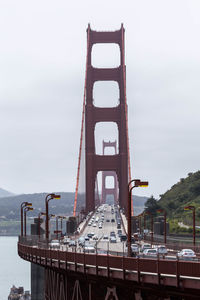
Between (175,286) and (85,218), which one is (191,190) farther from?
(175,286)

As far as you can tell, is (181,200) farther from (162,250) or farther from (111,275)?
(111,275)

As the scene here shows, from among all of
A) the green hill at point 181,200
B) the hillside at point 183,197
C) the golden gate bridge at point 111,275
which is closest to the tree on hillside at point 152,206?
the green hill at point 181,200

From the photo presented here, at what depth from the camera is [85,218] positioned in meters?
106

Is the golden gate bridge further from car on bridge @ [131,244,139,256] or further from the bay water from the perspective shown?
the bay water

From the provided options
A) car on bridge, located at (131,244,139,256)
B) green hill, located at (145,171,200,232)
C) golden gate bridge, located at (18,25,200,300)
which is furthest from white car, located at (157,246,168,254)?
green hill, located at (145,171,200,232)

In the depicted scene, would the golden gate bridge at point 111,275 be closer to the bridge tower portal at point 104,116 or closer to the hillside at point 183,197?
the bridge tower portal at point 104,116

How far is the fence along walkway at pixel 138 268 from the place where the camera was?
2162cm

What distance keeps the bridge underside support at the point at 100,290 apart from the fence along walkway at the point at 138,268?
47 centimetres

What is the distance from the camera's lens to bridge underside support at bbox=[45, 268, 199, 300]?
2349 centimetres

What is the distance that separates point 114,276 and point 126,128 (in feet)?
286

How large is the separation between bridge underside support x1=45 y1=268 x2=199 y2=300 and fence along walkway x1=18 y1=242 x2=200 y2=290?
1.56 feet

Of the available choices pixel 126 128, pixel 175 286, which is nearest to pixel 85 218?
pixel 126 128

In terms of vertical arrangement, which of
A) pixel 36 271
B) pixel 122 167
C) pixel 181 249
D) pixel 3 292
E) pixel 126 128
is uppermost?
pixel 126 128

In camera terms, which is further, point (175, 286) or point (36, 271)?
point (36, 271)
